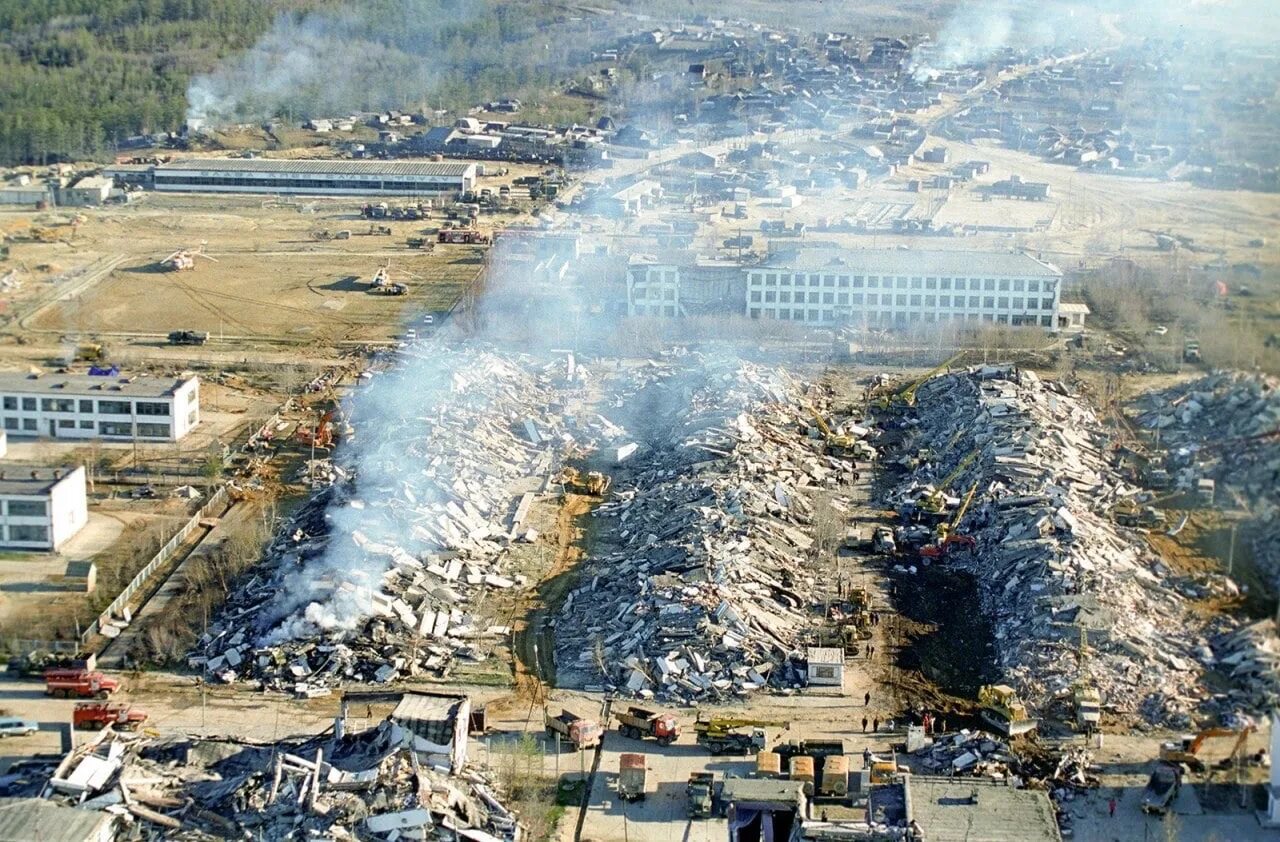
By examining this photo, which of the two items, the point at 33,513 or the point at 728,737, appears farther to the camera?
the point at 33,513

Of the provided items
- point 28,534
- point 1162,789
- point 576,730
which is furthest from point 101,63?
point 1162,789

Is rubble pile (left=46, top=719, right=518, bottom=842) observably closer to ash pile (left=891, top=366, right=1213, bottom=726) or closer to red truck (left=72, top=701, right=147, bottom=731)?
red truck (left=72, top=701, right=147, bottom=731)

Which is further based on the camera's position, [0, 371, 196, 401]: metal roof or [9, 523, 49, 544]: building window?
[0, 371, 196, 401]: metal roof

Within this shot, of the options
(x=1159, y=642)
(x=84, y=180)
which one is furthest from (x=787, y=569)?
(x=84, y=180)

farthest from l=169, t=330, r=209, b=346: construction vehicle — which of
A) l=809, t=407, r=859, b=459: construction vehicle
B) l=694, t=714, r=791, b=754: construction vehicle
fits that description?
l=694, t=714, r=791, b=754: construction vehicle

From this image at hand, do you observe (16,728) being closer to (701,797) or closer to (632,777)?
(632,777)

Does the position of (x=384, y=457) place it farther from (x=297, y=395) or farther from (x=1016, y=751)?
Result: (x=1016, y=751)
